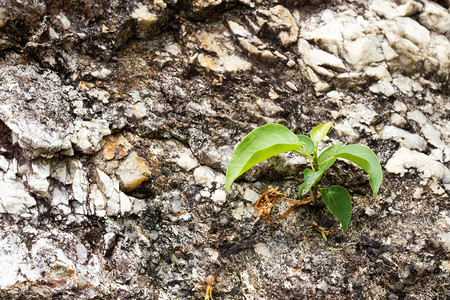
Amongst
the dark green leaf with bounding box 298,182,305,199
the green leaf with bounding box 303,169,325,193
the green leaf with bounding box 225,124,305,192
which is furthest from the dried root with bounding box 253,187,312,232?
the green leaf with bounding box 225,124,305,192

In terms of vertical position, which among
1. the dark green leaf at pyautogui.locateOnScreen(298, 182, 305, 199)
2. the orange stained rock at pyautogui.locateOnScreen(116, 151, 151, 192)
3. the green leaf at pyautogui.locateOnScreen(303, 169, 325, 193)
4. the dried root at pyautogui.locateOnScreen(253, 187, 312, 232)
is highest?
the orange stained rock at pyautogui.locateOnScreen(116, 151, 151, 192)

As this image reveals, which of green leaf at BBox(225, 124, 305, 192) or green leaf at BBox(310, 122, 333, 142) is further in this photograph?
green leaf at BBox(310, 122, 333, 142)

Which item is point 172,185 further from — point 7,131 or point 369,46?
point 369,46

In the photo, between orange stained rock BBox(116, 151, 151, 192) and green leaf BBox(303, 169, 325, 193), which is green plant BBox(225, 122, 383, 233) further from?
orange stained rock BBox(116, 151, 151, 192)

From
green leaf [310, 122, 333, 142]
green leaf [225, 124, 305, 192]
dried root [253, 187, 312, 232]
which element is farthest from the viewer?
dried root [253, 187, 312, 232]

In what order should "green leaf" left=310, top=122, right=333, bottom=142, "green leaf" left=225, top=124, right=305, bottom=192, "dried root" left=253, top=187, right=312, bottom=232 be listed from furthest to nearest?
"dried root" left=253, top=187, right=312, bottom=232 < "green leaf" left=310, top=122, right=333, bottom=142 < "green leaf" left=225, top=124, right=305, bottom=192

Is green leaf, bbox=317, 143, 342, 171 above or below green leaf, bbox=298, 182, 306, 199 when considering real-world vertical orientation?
above

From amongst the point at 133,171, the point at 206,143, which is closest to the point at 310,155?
the point at 206,143

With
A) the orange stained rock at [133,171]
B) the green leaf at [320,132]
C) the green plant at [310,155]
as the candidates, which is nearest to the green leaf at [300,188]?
the green plant at [310,155]

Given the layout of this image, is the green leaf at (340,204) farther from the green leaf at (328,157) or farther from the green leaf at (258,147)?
the green leaf at (258,147)
